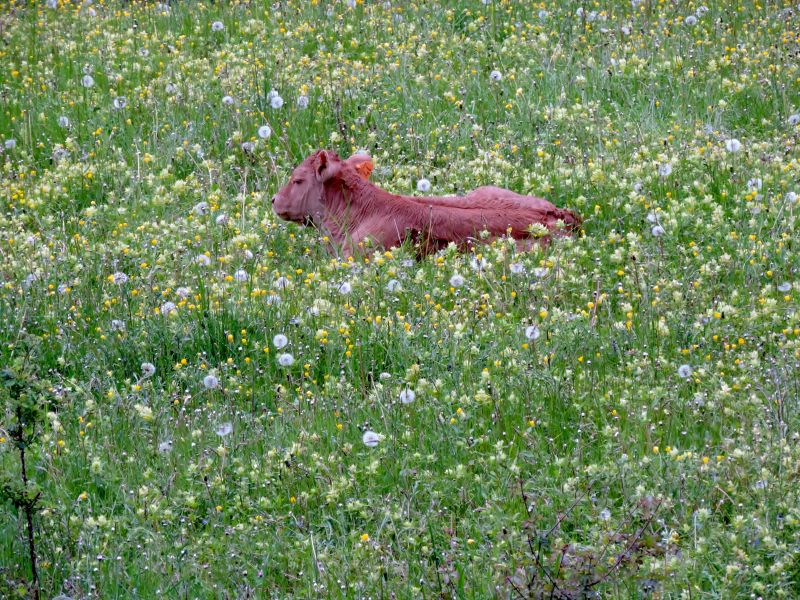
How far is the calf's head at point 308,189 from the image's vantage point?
9359 mm

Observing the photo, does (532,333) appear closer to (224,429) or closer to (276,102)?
(224,429)

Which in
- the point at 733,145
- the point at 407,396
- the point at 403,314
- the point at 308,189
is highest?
the point at 733,145

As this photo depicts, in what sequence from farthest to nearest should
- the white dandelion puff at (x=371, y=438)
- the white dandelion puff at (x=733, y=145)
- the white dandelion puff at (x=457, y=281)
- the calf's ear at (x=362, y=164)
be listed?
the calf's ear at (x=362, y=164) < the white dandelion puff at (x=733, y=145) < the white dandelion puff at (x=457, y=281) < the white dandelion puff at (x=371, y=438)

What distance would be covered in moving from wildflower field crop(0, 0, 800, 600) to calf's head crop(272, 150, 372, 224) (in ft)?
0.97

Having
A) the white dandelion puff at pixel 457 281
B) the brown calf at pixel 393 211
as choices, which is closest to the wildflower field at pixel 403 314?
the white dandelion puff at pixel 457 281

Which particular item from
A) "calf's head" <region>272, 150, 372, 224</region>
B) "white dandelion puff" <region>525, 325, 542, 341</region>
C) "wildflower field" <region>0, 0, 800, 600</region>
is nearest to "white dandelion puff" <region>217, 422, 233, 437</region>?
"wildflower field" <region>0, 0, 800, 600</region>

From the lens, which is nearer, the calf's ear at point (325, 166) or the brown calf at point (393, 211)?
the brown calf at point (393, 211)

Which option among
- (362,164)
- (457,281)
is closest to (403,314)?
(457,281)

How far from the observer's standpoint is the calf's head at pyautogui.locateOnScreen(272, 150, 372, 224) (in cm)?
936

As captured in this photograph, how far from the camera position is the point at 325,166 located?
369 inches

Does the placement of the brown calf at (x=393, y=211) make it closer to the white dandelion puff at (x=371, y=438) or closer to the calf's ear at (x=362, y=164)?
the calf's ear at (x=362, y=164)

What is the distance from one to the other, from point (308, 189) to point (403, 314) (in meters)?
2.24

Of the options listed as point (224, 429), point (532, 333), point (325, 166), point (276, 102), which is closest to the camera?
point (224, 429)

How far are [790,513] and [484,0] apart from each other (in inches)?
366
